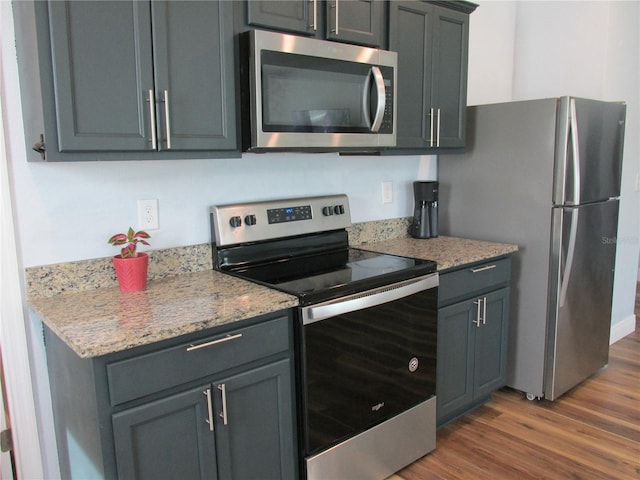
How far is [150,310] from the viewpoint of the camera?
163 cm

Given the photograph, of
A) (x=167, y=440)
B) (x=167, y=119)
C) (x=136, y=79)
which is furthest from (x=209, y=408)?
(x=136, y=79)

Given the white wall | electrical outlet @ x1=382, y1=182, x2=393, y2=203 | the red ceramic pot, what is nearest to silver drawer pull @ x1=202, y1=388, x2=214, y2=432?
the red ceramic pot

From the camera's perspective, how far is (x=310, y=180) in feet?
8.15

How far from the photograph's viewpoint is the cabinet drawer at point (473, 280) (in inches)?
92.0

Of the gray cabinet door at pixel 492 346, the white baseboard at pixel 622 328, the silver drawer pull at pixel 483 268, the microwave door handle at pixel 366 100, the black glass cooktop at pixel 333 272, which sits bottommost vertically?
the white baseboard at pixel 622 328

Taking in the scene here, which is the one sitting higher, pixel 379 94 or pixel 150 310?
pixel 379 94

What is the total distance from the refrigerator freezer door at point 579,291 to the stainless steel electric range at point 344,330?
811 mm

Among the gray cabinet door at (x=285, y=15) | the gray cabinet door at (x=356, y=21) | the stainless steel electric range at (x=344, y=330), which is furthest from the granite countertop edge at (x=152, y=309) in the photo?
the gray cabinet door at (x=356, y=21)

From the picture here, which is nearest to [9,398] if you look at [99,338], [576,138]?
[99,338]

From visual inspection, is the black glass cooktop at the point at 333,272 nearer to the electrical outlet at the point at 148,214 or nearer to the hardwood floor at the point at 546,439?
the electrical outlet at the point at 148,214

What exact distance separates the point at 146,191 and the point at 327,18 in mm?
951

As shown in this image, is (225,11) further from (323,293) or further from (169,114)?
(323,293)

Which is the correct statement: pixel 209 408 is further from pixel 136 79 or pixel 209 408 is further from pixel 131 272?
pixel 136 79

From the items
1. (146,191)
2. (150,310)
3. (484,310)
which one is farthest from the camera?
(484,310)
